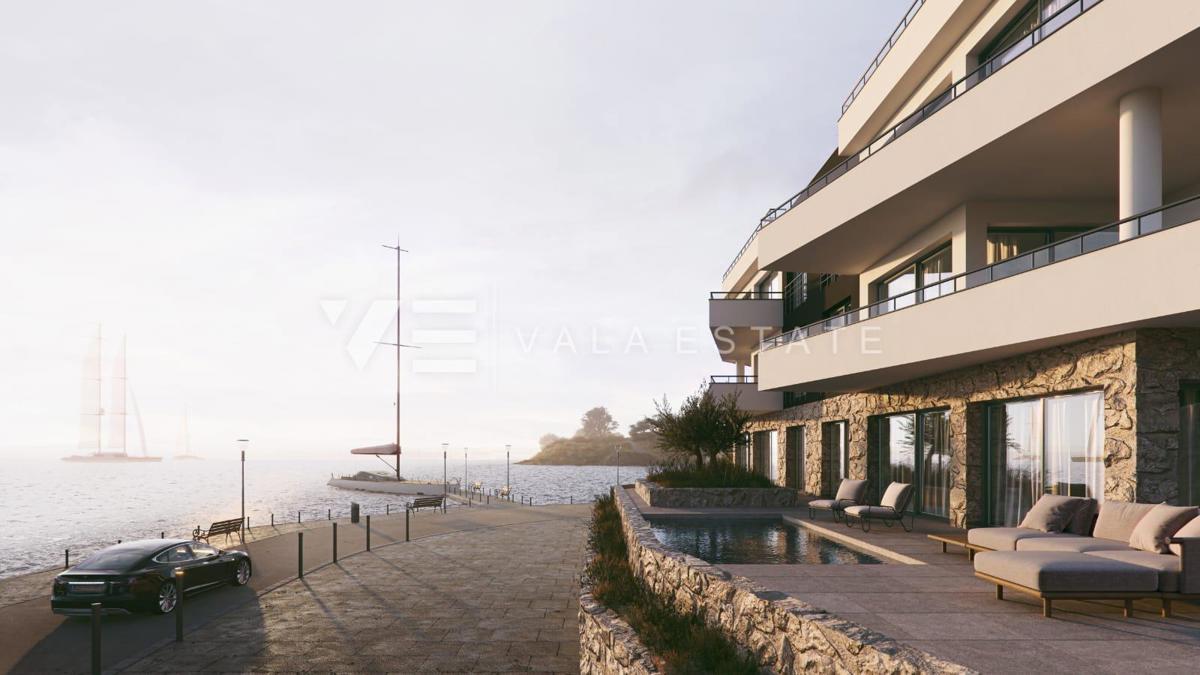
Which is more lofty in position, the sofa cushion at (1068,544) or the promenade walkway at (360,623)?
the sofa cushion at (1068,544)

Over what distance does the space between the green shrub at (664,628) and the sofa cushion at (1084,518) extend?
561 centimetres

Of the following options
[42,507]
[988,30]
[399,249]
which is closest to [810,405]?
[988,30]

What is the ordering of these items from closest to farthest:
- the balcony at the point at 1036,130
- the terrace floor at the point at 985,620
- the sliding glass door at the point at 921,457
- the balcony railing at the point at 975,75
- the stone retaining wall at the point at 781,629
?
1. the stone retaining wall at the point at 781,629
2. the terrace floor at the point at 985,620
3. the balcony at the point at 1036,130
4. the balcony railing at the point at 975,75
5. the sliding glass door at the point at 921,457

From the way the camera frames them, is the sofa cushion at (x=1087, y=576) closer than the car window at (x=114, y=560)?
Yes

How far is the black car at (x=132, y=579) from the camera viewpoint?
12164 millimetres

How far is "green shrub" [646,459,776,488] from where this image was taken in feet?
73.4

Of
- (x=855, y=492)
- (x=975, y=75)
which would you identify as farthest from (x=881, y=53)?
(x=855, y=492)

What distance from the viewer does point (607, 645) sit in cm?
793

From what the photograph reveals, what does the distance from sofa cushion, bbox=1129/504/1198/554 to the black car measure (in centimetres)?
1251

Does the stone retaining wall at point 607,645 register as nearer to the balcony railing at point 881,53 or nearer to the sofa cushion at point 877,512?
the sofa cushion at point 877,512

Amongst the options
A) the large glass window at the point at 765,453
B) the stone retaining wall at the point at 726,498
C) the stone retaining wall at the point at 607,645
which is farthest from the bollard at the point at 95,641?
the large glass window at the point at 765,453

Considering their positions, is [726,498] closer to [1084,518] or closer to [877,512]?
[877,512]

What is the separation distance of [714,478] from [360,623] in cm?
1304

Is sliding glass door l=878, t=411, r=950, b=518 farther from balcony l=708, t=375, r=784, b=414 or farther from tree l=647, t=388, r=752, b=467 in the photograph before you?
balcony l=708, t=375, r=784, b=414
